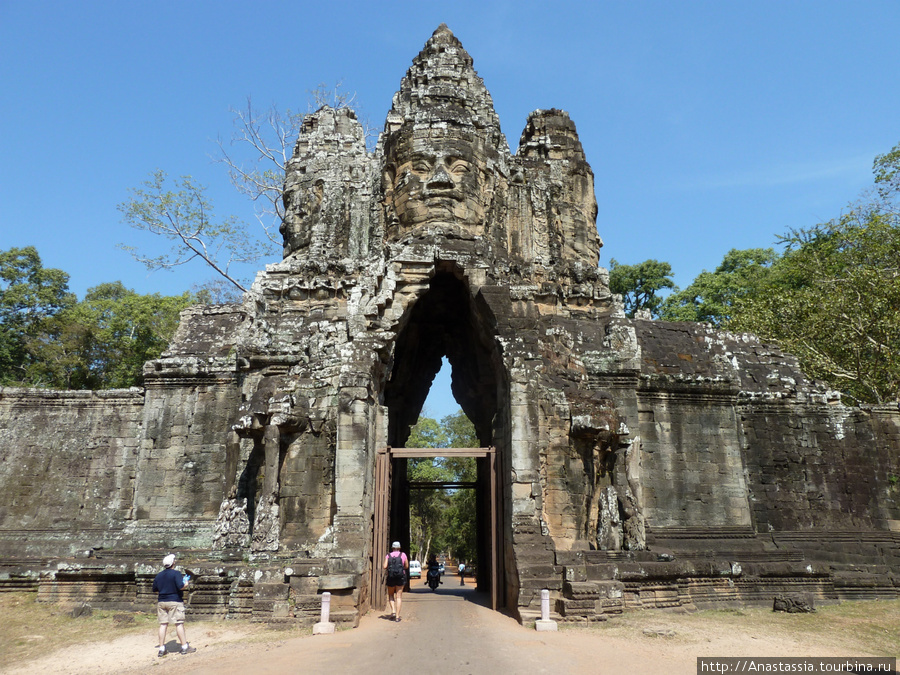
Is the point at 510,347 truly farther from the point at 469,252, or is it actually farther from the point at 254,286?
the point at 254,286

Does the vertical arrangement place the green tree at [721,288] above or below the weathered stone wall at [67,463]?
above

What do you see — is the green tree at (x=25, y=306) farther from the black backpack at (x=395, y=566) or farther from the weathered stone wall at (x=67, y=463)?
the black backpack at (x=395, y=566)

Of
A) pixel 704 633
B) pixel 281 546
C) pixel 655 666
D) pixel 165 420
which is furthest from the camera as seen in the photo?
pixel 165 420

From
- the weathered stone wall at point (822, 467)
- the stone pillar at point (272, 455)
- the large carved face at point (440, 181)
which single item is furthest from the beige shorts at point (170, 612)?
the weathered stone wall at point (822, 467)

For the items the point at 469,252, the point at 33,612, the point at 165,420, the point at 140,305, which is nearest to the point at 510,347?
the point at 469,252

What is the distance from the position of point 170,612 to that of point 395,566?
11.0 ft

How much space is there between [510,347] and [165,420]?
7.50m

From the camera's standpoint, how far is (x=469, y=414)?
16594 millimetres

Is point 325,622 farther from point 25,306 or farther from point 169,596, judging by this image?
point 25,306

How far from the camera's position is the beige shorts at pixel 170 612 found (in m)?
8.27

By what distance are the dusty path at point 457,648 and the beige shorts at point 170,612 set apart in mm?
447

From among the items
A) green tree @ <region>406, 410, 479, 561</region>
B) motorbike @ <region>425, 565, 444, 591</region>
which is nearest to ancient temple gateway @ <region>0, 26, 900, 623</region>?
motorbike @ <region>425, 565, 444, 591</region>

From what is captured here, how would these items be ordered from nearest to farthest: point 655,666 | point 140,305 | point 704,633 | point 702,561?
point 655,666 → point 704,633 → point 702,561 → point 140,305

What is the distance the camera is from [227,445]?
1252 centimetres
